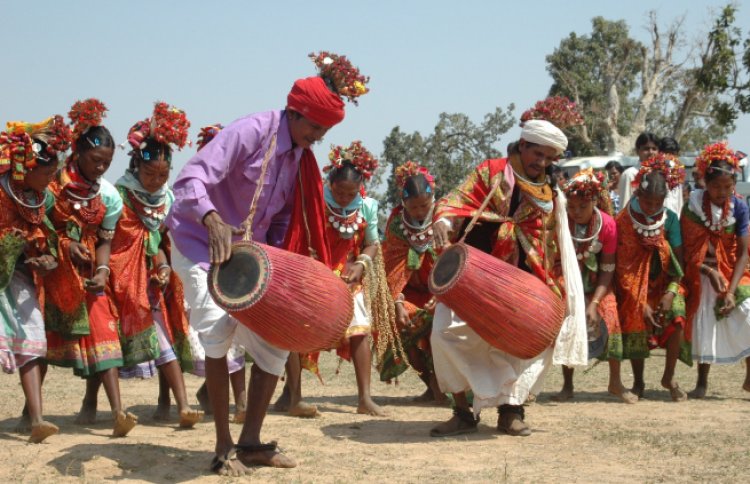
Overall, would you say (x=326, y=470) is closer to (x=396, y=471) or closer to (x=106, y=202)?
(x=396, y=471)

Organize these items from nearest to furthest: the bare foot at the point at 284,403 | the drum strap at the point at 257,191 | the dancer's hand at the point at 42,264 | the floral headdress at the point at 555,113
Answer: the drum strap at the point at 257,191
the dancer's hand at the point at 42,264
the floral headdress at the point at 555,113
the bare foot at the point at 284,403

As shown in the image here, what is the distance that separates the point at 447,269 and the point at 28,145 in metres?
2.60

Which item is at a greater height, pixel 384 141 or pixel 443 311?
pixel 384 141

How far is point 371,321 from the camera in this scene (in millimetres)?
8430

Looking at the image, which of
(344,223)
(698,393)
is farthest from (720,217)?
(344,223)

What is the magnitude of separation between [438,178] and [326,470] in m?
17.6

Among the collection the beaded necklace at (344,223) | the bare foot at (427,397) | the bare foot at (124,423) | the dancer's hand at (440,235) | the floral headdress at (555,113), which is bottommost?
the bare foot at (124,423)

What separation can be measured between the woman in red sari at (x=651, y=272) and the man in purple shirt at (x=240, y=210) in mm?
4107

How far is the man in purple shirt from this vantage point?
5191 millimetres

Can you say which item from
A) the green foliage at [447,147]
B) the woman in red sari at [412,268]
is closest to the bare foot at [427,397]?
the woman in red sari at [412,268]

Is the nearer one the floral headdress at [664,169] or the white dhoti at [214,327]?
the white dhoti at [214,327]

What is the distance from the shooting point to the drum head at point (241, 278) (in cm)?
478

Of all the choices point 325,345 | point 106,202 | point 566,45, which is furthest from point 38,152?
point 566,45

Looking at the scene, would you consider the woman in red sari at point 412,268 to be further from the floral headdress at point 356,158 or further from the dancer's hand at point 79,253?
the dancer's hand at point 79,253
